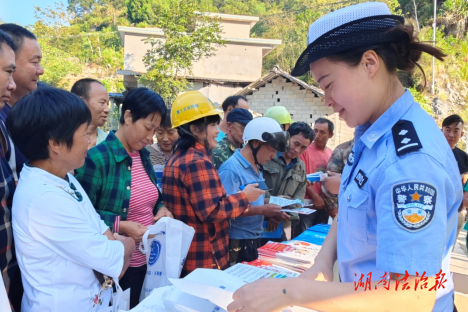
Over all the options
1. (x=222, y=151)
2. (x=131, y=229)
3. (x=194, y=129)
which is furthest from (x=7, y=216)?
(x=222, y=151)

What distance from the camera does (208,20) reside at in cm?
1450

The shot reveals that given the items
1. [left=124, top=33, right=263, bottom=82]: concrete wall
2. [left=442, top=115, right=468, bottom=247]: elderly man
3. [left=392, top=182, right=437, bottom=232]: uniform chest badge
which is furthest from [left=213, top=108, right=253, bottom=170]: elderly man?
[left=124, top=33, right=263, bottom=82]: concrete wall

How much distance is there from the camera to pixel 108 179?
1.91m

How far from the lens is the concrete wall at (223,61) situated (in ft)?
60.1

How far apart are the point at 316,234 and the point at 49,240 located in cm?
194

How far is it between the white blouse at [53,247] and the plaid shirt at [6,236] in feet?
0.11

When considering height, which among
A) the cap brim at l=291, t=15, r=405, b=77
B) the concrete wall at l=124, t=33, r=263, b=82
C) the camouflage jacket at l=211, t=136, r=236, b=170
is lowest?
the camouflage jacket at l=211, t=136, r=236, b=170

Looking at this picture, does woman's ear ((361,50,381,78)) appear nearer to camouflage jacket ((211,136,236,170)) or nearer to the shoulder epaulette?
the shoulder epaulette

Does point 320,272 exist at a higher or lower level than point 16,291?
higher

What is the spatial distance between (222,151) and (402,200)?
2.73 meters

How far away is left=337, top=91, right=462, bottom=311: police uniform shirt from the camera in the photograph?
72 centimetres

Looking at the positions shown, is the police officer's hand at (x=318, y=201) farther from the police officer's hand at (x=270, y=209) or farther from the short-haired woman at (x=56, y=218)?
the short-haired woman at (x=56, y=218)

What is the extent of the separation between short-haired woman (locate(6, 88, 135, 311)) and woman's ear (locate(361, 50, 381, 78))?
1.14 m

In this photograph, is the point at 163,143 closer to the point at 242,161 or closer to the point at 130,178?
the point at 242,161
